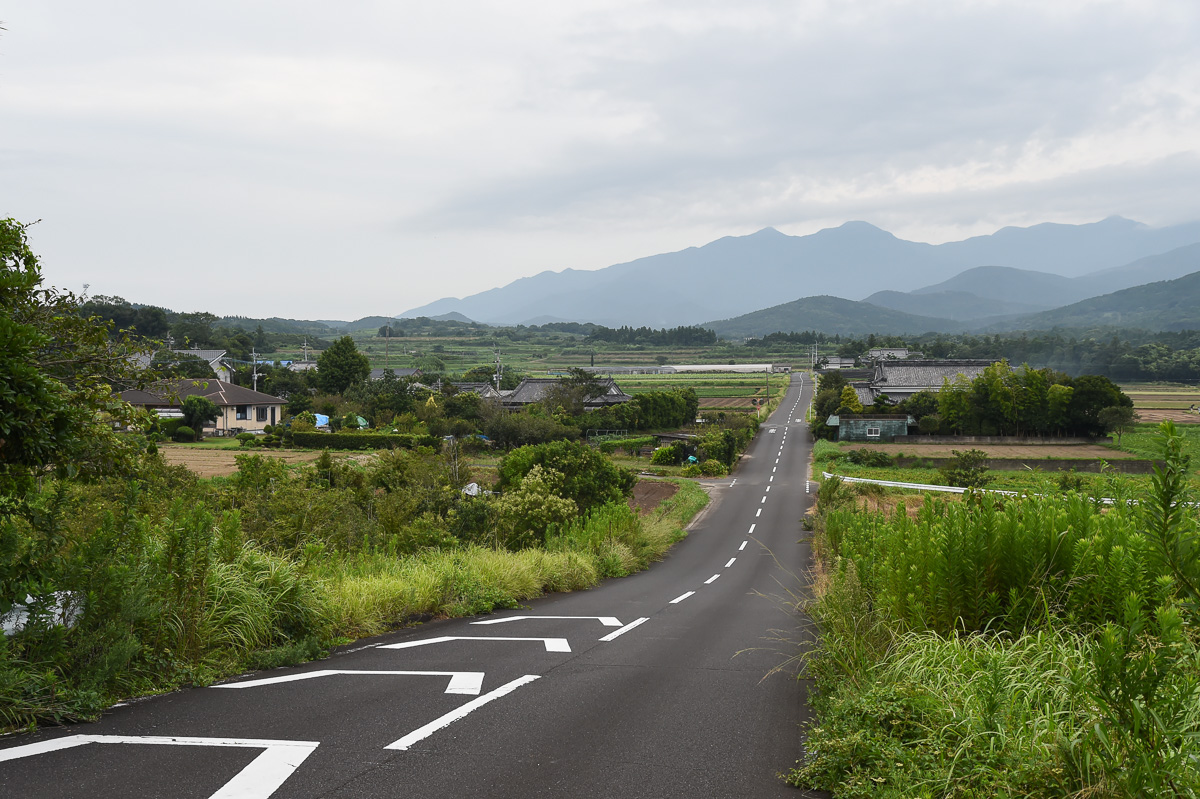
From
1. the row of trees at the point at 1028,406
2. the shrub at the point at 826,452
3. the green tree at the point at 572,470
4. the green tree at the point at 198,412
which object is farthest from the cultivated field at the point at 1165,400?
the green tree at the point at 198,412

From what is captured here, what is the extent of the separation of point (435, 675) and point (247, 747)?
1.97 metres

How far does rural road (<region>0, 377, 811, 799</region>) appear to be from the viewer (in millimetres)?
3986

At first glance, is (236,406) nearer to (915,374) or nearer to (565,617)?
(565,617)

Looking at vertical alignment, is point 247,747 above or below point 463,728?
above

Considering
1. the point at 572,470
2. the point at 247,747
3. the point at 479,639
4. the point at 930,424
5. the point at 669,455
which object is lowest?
the point at 669,455

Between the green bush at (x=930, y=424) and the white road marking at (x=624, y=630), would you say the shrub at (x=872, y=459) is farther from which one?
the white road marking at (x=624, y=630)

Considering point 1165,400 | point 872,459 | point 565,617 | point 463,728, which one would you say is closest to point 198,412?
point 872,459

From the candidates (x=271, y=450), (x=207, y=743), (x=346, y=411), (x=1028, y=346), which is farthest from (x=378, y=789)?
(x=1028, y=346)

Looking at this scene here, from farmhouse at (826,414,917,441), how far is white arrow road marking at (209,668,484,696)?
5418 cm

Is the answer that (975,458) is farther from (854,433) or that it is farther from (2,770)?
(2,770)

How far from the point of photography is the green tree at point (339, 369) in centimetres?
7279

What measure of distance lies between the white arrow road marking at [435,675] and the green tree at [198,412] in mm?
57622

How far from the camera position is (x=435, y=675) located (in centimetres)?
621

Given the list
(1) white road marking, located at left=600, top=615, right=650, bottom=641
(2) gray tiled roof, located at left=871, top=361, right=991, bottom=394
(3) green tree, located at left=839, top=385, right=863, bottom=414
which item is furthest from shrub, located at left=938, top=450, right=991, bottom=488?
(2) gray tiled roof, located at left=871, top=361, right=991, bottom=394
